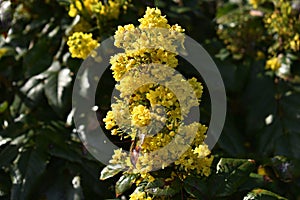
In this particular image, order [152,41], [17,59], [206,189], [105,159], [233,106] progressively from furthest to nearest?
[233,106] < [17,59] < [105,159] < [206,189] < [152,41]

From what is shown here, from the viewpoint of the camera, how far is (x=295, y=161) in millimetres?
2111

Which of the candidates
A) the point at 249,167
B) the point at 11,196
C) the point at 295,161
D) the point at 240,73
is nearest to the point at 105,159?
the point at 11,196

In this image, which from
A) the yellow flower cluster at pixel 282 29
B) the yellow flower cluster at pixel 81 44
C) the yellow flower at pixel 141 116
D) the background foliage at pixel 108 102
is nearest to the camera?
the yellow flower at pixel 141 116

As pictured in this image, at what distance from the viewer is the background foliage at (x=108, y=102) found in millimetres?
2221

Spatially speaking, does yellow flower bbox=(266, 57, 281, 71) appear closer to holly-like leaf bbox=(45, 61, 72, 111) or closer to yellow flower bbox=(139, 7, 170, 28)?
holly-like leaf bbox=(45, 61, 72, 111)

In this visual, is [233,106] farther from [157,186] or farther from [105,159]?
[157,186]

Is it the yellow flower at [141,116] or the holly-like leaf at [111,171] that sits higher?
the yellow flower at [141,116]

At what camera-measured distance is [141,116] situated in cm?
160

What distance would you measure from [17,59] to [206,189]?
4.43 ft

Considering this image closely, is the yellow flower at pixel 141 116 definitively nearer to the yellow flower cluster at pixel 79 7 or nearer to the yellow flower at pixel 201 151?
the yellow flower at pixel 201 151

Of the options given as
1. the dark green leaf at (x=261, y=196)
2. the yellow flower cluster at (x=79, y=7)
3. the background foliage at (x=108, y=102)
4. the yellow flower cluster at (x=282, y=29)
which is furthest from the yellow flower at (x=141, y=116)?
the yellow flower cluster at (x=282, y=29)

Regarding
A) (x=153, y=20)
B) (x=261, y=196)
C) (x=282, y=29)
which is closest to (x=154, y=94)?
(x=153, y=20)

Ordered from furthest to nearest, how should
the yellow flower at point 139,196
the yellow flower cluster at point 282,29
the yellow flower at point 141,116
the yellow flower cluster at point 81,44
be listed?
the yellow flower cluster at point 282,29 < the yellow flower cluster at point 81,44 < the yellow flower at point 139,196 < the yellow flower at point 141,116

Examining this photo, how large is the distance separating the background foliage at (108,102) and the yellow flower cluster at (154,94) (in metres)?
0.22
